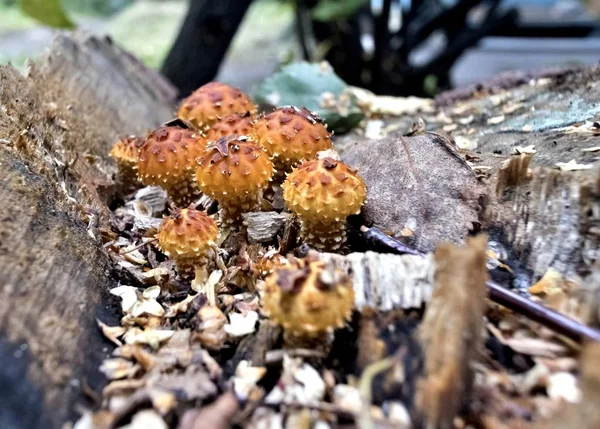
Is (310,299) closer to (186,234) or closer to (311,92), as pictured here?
(186,234)

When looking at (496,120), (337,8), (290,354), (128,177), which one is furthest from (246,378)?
(337,8)

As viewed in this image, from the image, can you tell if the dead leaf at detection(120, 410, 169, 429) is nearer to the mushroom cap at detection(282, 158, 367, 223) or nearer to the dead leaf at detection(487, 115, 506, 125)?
the mushroom cap at detection(282, 158, 367, 223)

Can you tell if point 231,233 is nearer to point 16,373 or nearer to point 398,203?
point 398,203

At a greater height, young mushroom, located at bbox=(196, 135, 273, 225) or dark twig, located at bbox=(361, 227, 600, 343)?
young mushroom, located at bbox=(196, 135, 273, 225)

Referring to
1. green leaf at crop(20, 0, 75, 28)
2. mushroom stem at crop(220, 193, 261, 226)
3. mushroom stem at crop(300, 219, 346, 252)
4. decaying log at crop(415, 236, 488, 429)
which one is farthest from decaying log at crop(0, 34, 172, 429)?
green leaf at crop(20, 0, 75, 28)

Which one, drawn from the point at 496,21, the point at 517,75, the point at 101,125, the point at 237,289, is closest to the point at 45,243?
the point at 237,289
